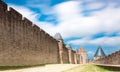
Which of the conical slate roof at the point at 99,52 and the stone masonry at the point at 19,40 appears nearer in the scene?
the stone masonry at the point at 19,40

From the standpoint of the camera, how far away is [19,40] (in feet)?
68.1

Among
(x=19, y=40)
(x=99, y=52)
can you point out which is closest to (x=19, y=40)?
(x=19, y=40)

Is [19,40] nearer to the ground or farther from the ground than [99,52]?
nearer to the ground

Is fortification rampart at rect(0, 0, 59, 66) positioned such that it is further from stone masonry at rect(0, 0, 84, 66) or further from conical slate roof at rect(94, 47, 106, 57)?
conical slate roof at rect(94, 47, 106, 57)

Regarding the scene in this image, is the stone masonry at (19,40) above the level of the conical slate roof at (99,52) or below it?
below

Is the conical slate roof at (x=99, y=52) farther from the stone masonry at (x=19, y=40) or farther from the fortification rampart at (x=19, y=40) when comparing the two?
the fortification rampart at (x=19, y=40)

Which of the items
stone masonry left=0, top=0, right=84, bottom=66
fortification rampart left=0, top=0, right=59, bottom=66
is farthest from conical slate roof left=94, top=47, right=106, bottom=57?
fortification rampart left=0, top=0, right=59, bottom=66

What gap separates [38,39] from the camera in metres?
28.0

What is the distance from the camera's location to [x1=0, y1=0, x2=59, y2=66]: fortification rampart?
1716 centimetres

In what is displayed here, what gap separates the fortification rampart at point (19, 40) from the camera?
17.2m

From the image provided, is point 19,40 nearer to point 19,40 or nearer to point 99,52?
point 19,40

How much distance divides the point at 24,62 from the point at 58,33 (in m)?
39.3

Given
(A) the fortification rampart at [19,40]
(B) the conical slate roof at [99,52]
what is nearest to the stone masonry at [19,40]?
(A) the fortification rampart at [19,40]

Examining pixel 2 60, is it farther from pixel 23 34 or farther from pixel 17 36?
pixel 23 34
